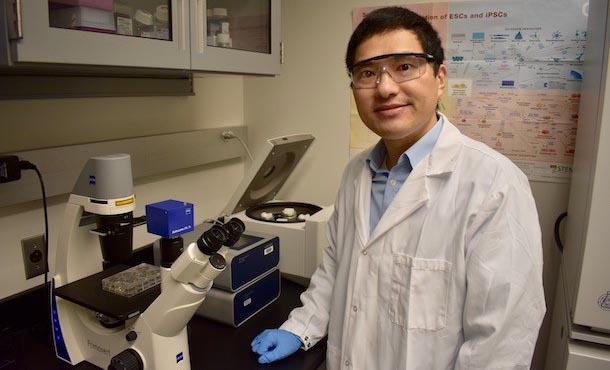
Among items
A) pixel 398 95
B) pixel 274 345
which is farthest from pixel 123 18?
pixel 274 345

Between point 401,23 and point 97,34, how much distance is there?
0.67m

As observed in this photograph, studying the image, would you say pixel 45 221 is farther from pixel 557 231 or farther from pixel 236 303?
pixel 557 231

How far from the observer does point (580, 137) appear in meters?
1.43

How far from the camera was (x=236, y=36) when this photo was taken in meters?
1.42

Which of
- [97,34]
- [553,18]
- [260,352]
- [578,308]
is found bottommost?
[260,352]

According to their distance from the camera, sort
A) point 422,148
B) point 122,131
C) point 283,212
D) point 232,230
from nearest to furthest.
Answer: point 232,230
point 422,148
point 122,131
point 283,212

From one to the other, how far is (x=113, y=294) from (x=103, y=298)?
0.09 ft

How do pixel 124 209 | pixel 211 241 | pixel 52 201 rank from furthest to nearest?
pixel 52 201, pixel 124 209, pixel 211 241

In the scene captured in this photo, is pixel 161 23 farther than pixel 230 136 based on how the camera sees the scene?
No

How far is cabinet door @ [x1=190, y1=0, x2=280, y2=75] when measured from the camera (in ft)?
3.94

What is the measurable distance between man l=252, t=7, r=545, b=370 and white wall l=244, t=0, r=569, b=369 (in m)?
0.80

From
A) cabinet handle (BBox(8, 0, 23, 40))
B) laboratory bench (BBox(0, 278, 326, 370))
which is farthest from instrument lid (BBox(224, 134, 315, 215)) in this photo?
cabinet handle (BBox(8, 0, 23, 40))

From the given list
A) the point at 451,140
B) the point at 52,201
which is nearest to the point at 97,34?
the point at 52,201

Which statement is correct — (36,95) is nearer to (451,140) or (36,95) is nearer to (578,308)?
(451,140)
